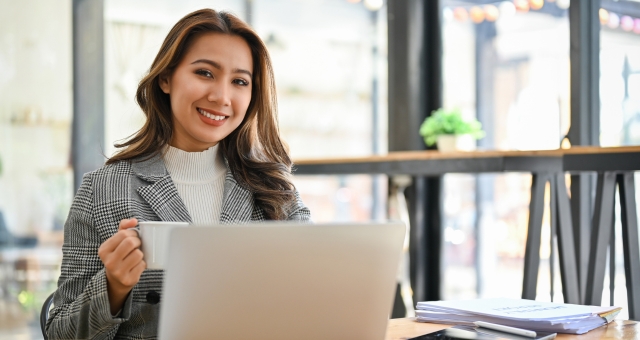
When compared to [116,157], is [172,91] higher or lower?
higher

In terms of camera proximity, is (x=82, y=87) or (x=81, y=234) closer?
(x=81, y=234)

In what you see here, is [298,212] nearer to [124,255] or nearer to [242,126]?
[242,126]

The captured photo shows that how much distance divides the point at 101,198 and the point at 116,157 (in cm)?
14

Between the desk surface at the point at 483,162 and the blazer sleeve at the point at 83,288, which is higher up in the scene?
the desk surface at the point at 483,162

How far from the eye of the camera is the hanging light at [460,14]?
375 centimetres

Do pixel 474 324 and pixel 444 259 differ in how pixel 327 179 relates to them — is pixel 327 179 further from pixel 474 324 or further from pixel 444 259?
pixel 474 324

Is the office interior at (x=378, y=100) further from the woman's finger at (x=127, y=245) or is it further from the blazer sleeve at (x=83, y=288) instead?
the woman's finger at (x=127, y=245)

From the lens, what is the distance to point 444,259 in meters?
3.82

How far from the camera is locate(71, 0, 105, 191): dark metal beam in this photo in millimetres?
4445

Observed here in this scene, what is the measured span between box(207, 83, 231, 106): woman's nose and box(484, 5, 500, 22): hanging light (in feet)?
7.48

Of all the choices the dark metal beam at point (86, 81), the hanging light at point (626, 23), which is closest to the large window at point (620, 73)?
the hanging light at point (626, 23)

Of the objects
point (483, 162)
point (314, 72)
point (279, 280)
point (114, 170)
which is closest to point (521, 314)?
point (279, 280)

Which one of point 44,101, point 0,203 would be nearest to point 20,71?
point 44,101

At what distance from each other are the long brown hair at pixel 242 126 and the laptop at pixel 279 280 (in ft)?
2.31
